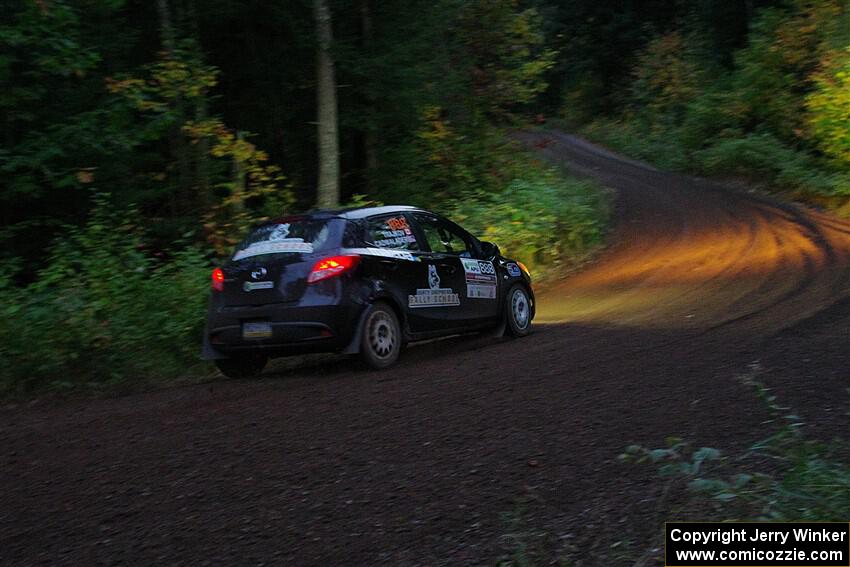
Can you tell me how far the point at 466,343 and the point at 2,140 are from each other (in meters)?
7.35

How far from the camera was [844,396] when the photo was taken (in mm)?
6930

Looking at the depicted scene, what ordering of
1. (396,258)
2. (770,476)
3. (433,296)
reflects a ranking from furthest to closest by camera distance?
(433,296) → (396,258) → (770,476)

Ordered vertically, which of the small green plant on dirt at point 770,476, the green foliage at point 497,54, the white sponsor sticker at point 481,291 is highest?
the green foliage at point 497,54

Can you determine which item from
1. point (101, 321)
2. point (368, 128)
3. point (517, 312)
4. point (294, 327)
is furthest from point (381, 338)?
point (368, 128)

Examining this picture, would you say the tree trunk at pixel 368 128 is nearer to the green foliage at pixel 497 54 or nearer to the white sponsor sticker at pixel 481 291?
the green foliage at pixel 497 54

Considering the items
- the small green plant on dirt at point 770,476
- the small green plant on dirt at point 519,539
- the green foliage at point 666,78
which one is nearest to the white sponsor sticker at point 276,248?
the small green plant on dirt at point 770,476

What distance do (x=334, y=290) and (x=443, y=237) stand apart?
2277 millimetres

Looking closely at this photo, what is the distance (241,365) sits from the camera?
409 inches

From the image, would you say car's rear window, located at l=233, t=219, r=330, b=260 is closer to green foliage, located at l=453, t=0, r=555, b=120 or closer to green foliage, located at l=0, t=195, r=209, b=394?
green foliage, located at l=0, t=195, r=209, b=394

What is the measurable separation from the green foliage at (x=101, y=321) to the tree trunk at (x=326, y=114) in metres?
4.74

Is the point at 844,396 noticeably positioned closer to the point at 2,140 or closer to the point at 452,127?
the point at 2,140

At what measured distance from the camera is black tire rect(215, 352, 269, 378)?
1023 centimetres

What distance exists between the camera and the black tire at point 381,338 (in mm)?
9641

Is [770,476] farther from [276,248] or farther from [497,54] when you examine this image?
[497,54]
